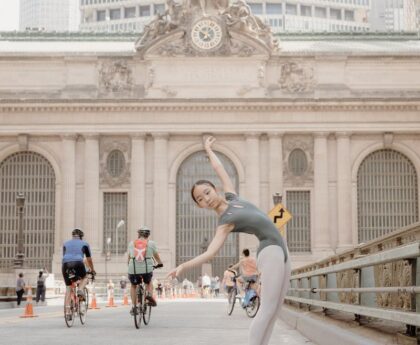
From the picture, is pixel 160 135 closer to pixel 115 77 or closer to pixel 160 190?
pixel 160 190

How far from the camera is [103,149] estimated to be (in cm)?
6372

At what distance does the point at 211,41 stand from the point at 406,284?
54854 millimetres

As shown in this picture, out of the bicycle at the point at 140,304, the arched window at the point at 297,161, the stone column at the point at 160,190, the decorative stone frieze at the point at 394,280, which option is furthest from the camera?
the arched window at the point at 297,161

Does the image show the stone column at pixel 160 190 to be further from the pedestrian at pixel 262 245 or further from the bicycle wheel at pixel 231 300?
the pedestrian at pixel 262 245

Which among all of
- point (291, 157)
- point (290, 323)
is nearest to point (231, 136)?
point (291, 157)

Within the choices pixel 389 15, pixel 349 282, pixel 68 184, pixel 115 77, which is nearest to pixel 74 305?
pixel 349 282

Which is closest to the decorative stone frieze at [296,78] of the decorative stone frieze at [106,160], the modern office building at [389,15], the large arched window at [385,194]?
the large arched window at [385,194]

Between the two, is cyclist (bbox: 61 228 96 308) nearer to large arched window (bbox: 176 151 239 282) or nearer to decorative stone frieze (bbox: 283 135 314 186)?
large arched window (bbox: 176 151 239 282)

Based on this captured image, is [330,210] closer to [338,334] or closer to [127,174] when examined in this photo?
[127,174]

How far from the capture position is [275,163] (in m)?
63.0

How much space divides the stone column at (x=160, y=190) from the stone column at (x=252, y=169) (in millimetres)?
5432

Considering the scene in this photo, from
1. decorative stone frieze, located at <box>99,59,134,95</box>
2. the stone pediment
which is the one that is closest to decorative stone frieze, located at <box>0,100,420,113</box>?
decorative stone frieze, located at <box>99,59,134,95</box>

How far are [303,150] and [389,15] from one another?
13499 cm

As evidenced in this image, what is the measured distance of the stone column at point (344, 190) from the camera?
6216cm
